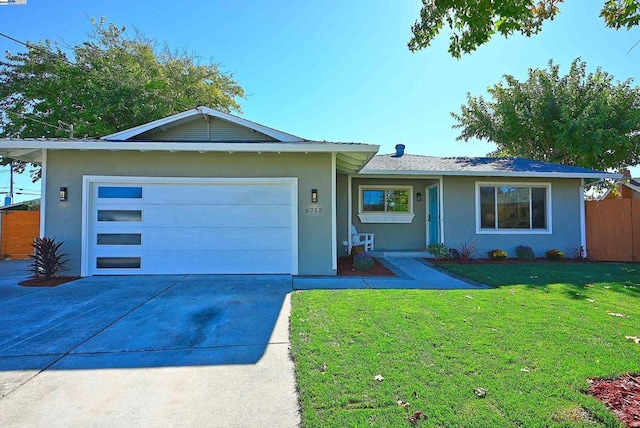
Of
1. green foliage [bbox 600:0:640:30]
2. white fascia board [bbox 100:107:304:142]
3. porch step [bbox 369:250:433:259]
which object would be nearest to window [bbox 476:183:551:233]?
porch step [bbox 369:250:433:259]

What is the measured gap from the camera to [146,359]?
340 centimetres

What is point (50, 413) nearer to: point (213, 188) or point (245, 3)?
point (213, 188)

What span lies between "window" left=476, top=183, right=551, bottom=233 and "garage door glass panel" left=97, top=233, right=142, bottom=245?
979 cm

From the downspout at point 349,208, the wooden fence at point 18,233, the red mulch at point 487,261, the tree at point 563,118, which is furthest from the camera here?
the tree at point 563,118

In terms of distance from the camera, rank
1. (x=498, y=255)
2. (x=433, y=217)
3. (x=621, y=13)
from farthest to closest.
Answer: (x=433, y=217) → (x=498, y=255) → (x=621, y=13)

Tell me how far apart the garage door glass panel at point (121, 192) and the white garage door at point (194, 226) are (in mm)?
21

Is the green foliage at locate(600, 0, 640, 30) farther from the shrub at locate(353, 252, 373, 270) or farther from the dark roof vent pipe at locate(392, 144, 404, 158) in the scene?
the dark roof vent pipe at locate(392, 144, 404, 158)

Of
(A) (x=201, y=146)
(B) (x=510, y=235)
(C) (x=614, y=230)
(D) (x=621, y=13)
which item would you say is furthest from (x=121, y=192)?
(C) (x=614, y=230)

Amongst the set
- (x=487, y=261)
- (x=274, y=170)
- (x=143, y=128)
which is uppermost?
(x=143, y=128)

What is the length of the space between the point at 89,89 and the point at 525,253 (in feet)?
65.2

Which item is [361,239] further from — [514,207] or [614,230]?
[614,230]

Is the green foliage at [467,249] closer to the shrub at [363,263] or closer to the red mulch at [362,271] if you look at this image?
the red mulch at [362,271]

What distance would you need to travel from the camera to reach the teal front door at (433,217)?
10727 mm

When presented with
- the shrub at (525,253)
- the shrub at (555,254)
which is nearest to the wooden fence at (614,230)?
the shrub at (555,254)
